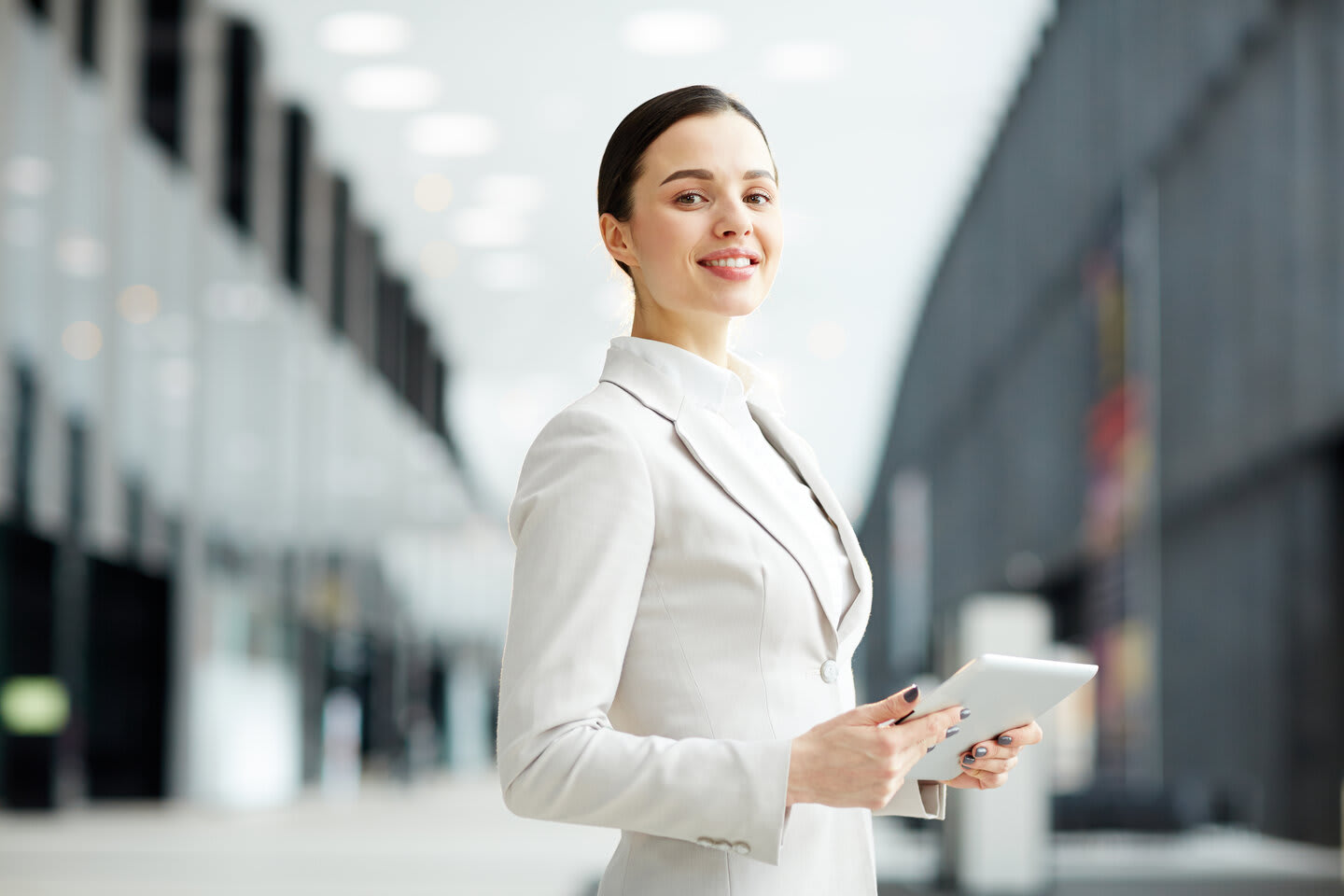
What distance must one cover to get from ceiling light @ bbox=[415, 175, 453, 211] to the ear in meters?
16.1

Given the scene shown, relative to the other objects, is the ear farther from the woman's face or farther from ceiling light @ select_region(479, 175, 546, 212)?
ceiling light @ select_region(479, 175, 546, 212)

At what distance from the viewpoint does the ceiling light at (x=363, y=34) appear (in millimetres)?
13602

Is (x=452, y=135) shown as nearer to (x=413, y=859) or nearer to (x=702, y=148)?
(x=413, y=859)

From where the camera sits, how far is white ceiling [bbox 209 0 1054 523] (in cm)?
1378

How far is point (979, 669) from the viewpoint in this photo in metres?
1.39

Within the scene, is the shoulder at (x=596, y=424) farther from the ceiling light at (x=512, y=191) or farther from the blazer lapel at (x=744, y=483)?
the ceiling light at (x=512, y=191)

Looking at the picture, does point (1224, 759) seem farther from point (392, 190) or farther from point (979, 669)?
point (979, 669)

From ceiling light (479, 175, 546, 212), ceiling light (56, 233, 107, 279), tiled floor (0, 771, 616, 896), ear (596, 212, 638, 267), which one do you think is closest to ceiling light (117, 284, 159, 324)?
ceiling light (56, 233, 107, 279)

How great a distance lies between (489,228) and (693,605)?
17.8 meters

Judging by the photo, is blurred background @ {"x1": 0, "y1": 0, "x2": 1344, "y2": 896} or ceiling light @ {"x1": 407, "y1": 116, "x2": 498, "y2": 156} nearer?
blurred background @ {"x1": 0, "y1": 0, "x2": 1344, "y2": 896}

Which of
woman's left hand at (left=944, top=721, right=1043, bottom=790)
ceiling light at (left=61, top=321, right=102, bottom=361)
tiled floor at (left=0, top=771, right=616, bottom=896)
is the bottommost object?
tiled floor at (left=0, top=771, right=616, bottom=896)

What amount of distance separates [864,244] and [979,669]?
18840mm

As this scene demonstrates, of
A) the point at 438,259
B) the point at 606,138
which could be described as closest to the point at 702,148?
the point at 606,138

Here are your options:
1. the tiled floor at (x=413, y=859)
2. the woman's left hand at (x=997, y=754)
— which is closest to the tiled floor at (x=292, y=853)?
the tiled floor at (x=413, y=859)
